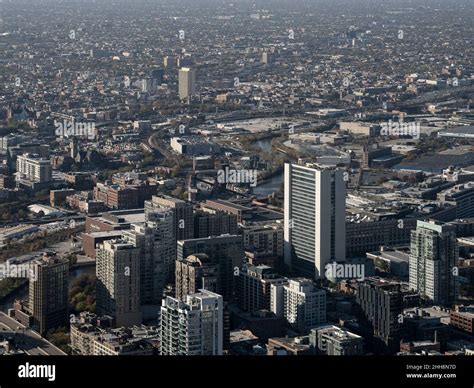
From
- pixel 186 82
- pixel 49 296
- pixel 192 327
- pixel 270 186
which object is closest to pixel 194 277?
pixel 49 296

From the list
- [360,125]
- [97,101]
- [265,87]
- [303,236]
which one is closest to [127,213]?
[303,236]

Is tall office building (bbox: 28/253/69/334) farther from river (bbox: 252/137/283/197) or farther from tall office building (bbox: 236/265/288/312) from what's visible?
river (bbox: 252/137/283/197)

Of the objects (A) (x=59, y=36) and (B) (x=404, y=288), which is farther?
(A) (x=59, y=36)

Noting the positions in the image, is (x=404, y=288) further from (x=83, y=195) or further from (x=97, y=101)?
(x=97, y=101)

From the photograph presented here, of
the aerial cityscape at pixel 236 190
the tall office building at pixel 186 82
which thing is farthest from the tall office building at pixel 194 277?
the tall office building at pixel 186 82

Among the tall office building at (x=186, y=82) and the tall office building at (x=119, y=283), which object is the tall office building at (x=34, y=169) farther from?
the tall office building at (x=186, y=82)

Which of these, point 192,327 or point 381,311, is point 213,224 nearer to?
point 381,311

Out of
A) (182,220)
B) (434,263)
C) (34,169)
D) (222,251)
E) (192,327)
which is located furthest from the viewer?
(34,169)
